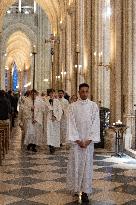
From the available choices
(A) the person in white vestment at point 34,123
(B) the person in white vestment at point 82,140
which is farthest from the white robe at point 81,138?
(A) the person in white vestment at point 34,123

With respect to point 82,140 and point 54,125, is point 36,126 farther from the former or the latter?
point 82,140

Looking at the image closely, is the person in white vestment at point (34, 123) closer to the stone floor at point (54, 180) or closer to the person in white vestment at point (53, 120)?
the person in white vestment at point (53, 120)

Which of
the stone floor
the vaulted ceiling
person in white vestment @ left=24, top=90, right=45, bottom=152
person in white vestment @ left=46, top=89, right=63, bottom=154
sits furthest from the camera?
the vaulted ceiling

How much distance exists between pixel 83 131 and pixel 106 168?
285cm

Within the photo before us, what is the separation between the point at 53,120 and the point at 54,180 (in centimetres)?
467

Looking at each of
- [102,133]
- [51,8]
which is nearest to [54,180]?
[102,133]

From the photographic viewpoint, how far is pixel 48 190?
23.6 ft

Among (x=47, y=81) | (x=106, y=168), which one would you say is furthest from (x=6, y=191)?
(x=47, y=81)

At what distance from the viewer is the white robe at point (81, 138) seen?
663cm

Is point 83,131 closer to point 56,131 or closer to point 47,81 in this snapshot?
Result: point 56,131

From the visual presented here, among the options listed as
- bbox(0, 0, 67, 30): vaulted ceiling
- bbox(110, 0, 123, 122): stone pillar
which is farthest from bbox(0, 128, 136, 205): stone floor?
bbox(0, 0, 67, 30): vaulted ceiling

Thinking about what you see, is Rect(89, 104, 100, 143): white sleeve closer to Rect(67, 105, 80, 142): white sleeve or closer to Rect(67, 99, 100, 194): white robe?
Rect(67, 99, 100, 194): white robe

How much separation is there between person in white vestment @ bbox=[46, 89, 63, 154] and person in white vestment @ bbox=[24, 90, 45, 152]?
359mm

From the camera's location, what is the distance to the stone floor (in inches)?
259
